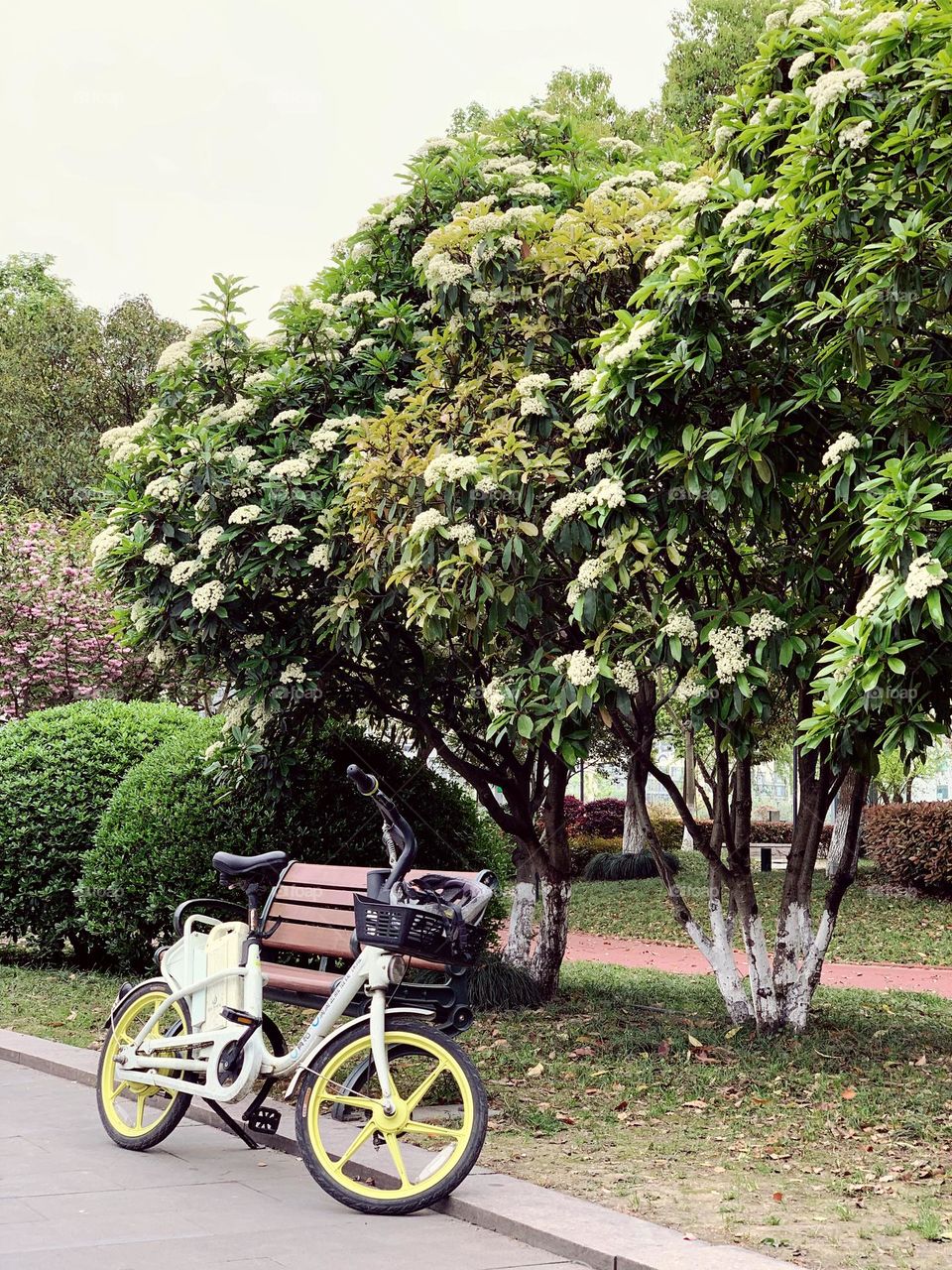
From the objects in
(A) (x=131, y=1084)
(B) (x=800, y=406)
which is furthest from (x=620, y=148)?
(A) (x=131, y=1084)

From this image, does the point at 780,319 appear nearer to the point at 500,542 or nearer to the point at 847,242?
the point at 847,242

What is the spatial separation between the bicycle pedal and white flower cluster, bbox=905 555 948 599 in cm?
Answer: 343

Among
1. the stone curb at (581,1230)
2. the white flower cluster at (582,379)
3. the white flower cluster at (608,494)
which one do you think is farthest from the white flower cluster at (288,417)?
the stone curb at (581,1230)

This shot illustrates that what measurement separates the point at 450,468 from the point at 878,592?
8.53 feet

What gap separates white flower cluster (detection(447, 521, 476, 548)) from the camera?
7496 millimetres

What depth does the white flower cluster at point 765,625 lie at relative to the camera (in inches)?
281

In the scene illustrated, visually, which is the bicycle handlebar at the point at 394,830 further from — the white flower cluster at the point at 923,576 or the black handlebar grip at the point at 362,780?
the white flower cluster at the point at 923,576

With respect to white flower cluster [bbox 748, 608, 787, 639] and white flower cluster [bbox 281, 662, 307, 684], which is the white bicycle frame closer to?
white flower cluster [bbox 748, 608, 787, 639]

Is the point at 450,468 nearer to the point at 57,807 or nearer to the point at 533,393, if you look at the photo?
the point at 533,393

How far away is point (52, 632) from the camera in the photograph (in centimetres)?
1944

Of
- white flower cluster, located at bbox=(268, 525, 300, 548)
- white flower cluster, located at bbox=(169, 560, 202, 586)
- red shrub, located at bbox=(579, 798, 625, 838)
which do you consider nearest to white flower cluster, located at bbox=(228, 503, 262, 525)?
white flower cluster, located at bbox=(268, 525, 300, 548)

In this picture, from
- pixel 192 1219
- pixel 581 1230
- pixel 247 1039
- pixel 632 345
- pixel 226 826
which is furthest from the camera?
pixel 226 826

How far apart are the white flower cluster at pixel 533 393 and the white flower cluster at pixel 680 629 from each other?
1.44 m

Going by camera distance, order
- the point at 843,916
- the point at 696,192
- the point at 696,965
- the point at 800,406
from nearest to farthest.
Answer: the point at 800,406 → the point at 696,192 → the point at 696,965 → the point at 843,916
